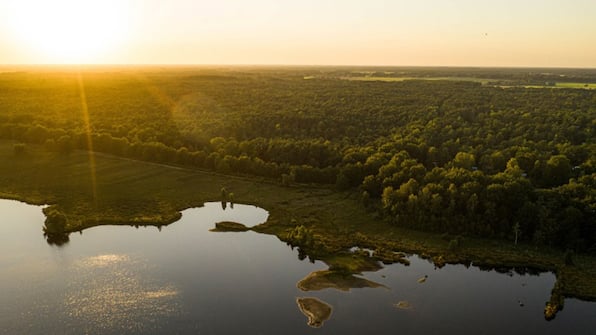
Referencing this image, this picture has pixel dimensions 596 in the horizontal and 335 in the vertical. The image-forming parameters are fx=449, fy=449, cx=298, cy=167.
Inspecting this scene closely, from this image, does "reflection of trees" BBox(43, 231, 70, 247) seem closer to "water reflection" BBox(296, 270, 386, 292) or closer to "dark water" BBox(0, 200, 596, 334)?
"dark water" BBox(0, 200, 596, 334)

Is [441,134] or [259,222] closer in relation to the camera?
[259,222]

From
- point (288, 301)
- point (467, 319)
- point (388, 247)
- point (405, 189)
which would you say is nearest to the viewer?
point (467, 319)

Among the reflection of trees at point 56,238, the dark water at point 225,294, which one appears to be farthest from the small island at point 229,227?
the reflection of trees at point 56,238

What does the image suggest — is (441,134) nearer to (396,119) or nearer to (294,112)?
(396,119)

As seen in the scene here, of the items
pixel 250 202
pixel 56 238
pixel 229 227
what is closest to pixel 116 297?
pixel 56 238

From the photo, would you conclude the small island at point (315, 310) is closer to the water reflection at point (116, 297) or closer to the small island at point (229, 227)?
the water reflection at point (116, 297)

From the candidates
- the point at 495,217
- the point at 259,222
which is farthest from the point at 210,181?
the point at 495,217

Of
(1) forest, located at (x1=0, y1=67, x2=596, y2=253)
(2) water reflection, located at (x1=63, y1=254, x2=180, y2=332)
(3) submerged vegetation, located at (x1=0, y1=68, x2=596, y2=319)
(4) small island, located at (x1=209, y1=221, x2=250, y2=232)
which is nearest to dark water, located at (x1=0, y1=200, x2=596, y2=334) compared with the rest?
(2) water reflection, located at (x1=63, y1=254, x2=180, y2=332)

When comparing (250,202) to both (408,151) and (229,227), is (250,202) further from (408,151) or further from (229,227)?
(408,151)
